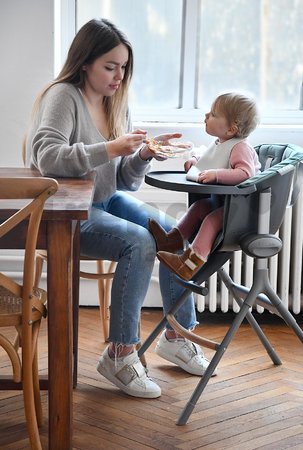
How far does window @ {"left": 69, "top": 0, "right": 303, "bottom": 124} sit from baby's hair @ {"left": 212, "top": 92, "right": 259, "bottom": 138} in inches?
46.7

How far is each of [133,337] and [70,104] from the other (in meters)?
0.82

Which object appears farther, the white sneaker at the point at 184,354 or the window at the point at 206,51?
the window at the point at 206,51

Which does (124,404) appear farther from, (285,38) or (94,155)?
(285,38)

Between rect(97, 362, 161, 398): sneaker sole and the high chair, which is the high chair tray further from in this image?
rect(97, 362, 161, 398): sneaker sole

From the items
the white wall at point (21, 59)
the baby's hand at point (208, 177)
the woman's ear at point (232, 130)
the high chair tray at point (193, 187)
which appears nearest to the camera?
the high chair tray at point (193, 187)

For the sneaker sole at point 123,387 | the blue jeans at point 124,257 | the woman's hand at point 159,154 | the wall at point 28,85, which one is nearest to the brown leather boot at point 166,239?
the blue jeans at point 124,257

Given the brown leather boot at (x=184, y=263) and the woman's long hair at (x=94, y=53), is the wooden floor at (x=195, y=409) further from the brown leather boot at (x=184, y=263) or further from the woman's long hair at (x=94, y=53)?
the woman's long hair at (x=94, y=53)

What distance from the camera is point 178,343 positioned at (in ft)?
10.1

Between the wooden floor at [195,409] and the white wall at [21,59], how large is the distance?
0.96 meters

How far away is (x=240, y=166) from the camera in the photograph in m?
2.61

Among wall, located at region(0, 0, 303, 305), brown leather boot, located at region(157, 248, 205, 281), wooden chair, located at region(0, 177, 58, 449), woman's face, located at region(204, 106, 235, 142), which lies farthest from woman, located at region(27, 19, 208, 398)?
wall, located at region(0, 0, 303, 305)

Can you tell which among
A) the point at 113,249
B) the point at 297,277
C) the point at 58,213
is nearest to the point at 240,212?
the point at 113,249

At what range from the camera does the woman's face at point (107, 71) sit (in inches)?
112

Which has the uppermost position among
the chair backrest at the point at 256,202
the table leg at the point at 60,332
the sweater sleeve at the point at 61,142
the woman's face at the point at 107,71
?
the woman's face at the point at 107,71
